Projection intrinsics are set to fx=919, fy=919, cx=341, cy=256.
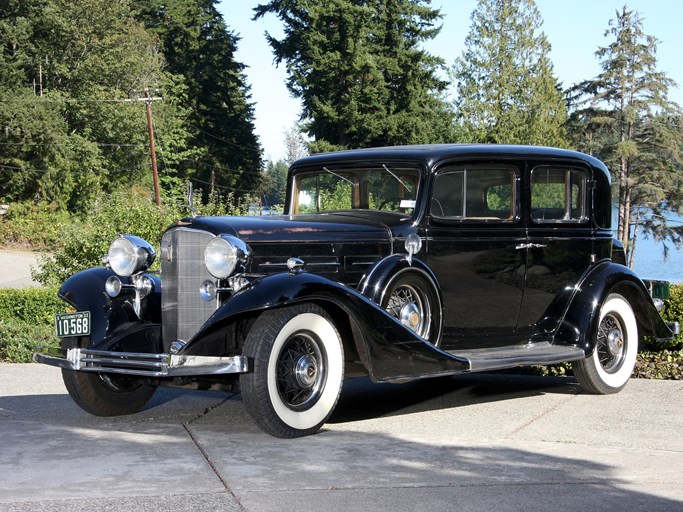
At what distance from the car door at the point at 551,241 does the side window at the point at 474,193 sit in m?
0.21

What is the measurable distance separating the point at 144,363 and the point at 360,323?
1.38 metres

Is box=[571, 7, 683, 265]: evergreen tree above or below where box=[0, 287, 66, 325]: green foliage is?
above

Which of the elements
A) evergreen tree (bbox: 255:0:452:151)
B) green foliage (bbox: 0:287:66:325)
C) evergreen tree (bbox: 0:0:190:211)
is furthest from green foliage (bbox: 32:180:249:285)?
evergreen tree (bbox: 0:0:190:211)

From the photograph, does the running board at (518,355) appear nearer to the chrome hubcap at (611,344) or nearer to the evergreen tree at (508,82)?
the chrome hubcap at (611,344)

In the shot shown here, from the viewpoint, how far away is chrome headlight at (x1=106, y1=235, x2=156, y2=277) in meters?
6.79

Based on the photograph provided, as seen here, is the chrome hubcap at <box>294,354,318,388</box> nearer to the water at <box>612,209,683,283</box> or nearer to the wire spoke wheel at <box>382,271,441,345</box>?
the wire spoke wheel at <box>382,271,441,345</box>

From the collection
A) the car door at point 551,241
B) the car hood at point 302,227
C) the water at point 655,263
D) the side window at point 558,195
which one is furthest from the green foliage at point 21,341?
the water at point 655,263

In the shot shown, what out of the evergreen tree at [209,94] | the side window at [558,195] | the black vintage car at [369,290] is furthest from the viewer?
the evergreen tree at [209,94]

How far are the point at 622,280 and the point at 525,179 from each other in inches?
Answer: 48.2

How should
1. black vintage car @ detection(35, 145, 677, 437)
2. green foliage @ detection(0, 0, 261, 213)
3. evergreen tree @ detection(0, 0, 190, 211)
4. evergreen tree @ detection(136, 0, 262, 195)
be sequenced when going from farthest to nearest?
1. evergreen tree @ detection(136, 0, 262, 195)
2. green foliage @ detection(0, 0, 261, 213)
3. evergreen tree @ detection(0, 0, 190, 211)
4. black vintage car @ detection(35, 145, 677, 437)

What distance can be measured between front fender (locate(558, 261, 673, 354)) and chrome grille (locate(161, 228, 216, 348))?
3.12 m

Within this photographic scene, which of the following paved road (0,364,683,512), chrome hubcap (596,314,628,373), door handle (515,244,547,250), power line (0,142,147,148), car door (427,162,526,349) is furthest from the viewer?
power line (0,142,147,148)

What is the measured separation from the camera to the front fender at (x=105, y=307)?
6.51 metres

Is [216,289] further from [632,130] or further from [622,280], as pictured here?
[632,130]
